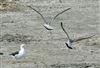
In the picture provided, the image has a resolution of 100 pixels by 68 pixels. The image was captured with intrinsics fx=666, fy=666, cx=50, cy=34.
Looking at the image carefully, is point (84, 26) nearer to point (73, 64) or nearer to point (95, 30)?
point (95, 30)

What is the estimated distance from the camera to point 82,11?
30.4m

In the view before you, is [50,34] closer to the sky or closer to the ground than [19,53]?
closer to the ground

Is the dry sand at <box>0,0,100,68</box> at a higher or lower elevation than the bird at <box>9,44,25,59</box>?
lower

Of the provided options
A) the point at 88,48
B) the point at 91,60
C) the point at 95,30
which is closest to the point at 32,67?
the point at 91,60

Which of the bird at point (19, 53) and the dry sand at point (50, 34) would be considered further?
the bird at point (19, 53)

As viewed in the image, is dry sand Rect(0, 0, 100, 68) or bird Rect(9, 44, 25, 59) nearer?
dry sand Rect(0, 0, 100, 68)

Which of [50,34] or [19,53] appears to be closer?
[19,53]

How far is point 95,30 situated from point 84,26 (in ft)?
3.64

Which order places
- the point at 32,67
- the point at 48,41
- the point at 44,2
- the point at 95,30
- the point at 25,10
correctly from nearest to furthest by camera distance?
the point at 32,67
the point at 48,41
the point at 95,30
the point at 25,10
the point at 44,2

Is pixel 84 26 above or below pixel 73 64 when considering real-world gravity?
below

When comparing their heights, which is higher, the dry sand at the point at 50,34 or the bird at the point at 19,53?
the bird at the point at 19,53

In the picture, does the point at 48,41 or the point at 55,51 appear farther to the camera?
the point at 48,41

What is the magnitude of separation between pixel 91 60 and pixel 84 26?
6.76 meters

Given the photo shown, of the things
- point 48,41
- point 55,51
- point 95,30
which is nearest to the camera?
point 55,51
